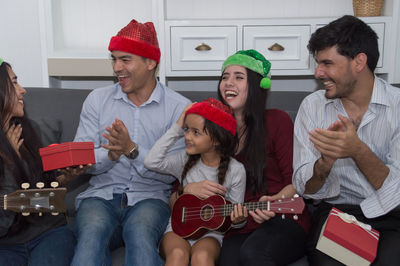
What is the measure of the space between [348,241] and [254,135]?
63 centimetres

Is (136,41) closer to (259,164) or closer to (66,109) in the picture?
(66,109)

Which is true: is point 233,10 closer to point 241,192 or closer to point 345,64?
point 345,64

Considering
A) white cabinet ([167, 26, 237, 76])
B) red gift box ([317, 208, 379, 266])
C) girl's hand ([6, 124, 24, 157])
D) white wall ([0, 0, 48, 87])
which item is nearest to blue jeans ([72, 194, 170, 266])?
girl's hand ([6, 124, 24, 157])

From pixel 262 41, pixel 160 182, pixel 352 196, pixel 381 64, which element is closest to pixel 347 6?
pixel 381 64

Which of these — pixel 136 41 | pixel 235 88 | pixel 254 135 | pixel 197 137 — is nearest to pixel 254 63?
pixel 235 88

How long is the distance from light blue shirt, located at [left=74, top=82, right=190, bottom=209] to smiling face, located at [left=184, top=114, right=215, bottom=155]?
0.75 ft

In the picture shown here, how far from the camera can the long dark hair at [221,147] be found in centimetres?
174

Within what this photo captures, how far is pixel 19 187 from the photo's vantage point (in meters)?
1.57

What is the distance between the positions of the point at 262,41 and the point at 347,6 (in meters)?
0.82

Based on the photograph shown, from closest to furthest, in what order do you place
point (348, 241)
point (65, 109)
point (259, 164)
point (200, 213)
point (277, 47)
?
point (348, 241) → point (200, 213) → point (259, 164) → point (65, 109) → point (277, 47)

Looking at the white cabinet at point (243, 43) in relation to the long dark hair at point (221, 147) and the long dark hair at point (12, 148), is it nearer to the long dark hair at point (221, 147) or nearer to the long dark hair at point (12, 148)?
the long dark hair at point (221, 147)

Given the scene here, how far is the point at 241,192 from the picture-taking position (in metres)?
1.74

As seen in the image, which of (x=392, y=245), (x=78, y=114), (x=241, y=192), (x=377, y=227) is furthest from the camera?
(x=78, y=114)

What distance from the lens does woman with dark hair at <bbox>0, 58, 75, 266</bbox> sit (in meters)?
1.54
